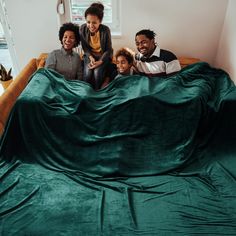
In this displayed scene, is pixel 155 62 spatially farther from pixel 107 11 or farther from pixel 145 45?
pixel 107 11

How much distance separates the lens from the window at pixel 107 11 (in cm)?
232

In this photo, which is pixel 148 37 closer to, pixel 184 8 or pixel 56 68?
pixel 184 8

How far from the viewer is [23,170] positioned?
1381 mm

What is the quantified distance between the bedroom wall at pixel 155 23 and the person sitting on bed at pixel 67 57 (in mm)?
493

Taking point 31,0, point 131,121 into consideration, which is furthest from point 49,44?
point 131,121

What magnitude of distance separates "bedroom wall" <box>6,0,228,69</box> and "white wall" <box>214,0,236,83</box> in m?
0.07

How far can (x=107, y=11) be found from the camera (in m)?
2.36

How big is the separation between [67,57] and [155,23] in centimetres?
92

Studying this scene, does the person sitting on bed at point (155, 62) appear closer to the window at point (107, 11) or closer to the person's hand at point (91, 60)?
the person's hand at point (91, 60)

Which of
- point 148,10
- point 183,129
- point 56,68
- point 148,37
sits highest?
point 148,10

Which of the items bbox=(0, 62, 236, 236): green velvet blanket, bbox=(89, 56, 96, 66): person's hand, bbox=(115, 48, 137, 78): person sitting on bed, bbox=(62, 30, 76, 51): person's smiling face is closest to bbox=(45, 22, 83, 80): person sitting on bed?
bbox=(62, 30, 76, 51): person's smiling face

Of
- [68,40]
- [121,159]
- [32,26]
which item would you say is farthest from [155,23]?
[121,159]

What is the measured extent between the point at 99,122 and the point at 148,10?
1302 millimetres

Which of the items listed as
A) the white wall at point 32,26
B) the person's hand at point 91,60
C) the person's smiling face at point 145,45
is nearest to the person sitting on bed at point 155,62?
the person's smiling face at point 145,45
